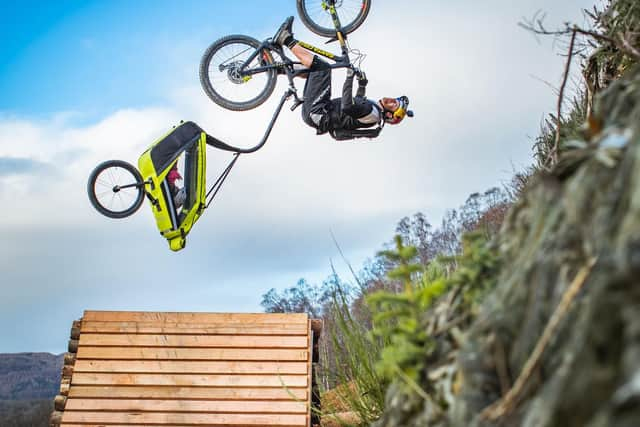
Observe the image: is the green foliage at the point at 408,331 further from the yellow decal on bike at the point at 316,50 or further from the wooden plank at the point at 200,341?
the yellow decal on bike at the point at 316,50

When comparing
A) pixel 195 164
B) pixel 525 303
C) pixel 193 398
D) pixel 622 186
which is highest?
pixel 195 164

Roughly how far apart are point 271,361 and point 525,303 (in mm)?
3296

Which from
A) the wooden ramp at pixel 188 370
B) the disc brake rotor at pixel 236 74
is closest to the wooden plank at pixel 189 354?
the wooden ramp at pixel 188 370

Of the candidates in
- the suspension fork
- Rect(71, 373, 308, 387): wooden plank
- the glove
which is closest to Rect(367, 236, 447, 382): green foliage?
Rect(71, 373, 308, 387): wooden plank

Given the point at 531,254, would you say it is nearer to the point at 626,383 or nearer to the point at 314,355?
the point at 626,383

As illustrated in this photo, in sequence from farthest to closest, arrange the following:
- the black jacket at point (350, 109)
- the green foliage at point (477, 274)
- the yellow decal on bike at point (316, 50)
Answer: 1. the yellow decal on bike at point (316, 50)
2. the black jacket at point (350, 109)
3. the green foliage at point (477, 274)

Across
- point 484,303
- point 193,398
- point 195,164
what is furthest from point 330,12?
point 484,303

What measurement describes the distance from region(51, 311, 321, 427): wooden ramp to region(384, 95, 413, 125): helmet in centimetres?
279

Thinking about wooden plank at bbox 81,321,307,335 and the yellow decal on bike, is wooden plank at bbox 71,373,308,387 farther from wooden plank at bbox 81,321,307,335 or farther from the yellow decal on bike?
the yellow decal on bike

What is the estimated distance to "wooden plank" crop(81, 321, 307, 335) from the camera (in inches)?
159

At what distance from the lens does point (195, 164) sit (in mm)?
5781

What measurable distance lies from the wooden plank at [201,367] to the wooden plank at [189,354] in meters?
0.03

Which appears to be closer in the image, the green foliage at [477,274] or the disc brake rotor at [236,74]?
the green foliage at [477,274]

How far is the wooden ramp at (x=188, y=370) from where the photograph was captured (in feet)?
12.6
